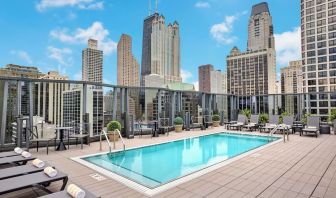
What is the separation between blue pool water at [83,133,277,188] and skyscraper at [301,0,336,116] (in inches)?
2442

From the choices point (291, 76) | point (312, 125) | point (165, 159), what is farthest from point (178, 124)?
point (291, 76)

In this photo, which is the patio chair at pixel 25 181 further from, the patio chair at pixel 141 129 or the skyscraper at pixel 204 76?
the skyscraper at pixel 204 76

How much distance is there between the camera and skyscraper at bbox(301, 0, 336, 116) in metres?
59.0

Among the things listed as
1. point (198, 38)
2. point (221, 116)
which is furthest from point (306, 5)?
point (221, 116)

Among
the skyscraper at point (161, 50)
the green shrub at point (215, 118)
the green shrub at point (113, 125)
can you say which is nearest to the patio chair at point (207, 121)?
the green shrub at point (215, 118)

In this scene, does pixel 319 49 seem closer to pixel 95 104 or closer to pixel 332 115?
pixel 332 115

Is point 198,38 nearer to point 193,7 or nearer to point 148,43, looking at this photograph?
point 193,7

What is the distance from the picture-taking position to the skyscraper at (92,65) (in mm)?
53344

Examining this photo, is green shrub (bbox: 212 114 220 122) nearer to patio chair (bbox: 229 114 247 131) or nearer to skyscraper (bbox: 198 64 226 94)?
patio chair (bbox: 229 114 247 131)

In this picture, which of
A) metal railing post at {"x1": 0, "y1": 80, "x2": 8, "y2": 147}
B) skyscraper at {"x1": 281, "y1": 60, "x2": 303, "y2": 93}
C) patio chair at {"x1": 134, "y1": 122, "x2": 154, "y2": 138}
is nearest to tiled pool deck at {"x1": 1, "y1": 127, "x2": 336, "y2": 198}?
metal railing post at {"x1": 0, "y1": 80, "x2": 8, "y2": 147}

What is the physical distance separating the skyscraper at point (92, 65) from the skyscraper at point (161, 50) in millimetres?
43696

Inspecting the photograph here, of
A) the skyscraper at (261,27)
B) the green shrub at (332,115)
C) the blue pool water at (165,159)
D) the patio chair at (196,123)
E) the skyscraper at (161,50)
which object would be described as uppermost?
the skyscraper at (261,27)

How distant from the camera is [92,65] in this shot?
174 feet

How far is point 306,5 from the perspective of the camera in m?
63.1
